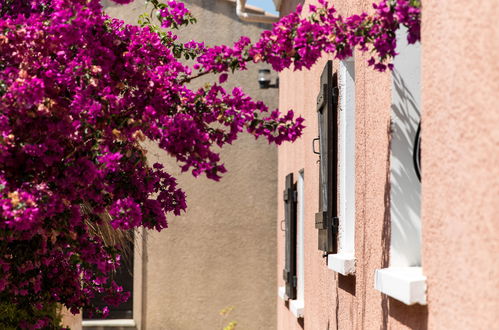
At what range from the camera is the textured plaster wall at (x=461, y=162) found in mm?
2451

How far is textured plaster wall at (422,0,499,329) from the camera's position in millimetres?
2451

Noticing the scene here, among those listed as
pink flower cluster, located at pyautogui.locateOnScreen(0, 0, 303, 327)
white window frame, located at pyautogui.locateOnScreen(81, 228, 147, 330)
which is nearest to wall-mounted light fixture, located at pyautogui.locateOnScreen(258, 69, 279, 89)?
white window frame, located at pyautogui.locateOnScreen(81, 228, 147, 330)

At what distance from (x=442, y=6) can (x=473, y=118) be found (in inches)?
21.5

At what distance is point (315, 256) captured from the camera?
6.98 meters

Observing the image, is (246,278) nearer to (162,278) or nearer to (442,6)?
(162,278)

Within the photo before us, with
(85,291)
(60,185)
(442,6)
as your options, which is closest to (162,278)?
(85,291)

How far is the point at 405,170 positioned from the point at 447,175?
987 mm

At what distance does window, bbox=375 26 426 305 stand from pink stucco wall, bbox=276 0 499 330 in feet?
0.27

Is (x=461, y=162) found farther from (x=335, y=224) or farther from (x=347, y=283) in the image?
(x=335, y=224)

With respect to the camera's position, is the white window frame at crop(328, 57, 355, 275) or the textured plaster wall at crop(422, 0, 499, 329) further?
the white window frame at crop(328, 57, 355, 275)

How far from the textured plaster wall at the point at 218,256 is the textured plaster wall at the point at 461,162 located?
9293 millimetres

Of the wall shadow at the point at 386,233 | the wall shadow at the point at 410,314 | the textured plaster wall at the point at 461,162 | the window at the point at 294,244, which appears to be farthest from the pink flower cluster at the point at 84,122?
the window at the point at 294,244

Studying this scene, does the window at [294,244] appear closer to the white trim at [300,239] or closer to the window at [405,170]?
the white trim at [300,239]

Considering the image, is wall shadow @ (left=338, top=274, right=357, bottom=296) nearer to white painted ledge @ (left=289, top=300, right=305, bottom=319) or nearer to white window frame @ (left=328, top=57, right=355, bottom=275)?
white window frame @ (left=328, top=57, right=355, bottom=275)
